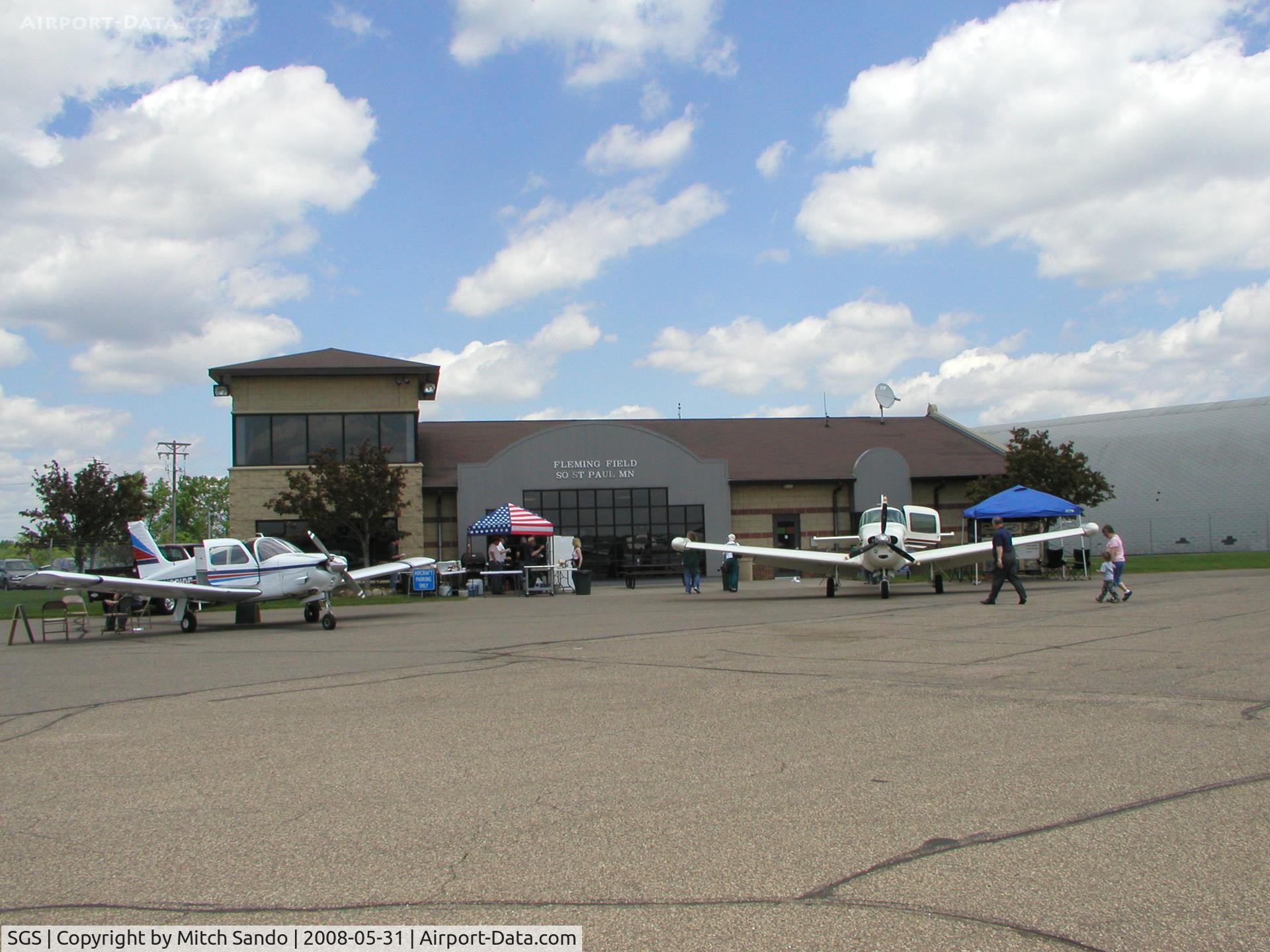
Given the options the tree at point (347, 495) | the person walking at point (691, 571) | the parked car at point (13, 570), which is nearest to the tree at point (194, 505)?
the parked car at point (13, 570)

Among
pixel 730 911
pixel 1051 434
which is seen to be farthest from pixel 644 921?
pixel 1051 434

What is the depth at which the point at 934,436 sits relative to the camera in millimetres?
46875

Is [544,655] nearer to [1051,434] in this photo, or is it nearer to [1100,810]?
[1100,810]

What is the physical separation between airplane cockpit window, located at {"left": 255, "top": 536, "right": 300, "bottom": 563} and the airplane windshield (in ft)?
46.1

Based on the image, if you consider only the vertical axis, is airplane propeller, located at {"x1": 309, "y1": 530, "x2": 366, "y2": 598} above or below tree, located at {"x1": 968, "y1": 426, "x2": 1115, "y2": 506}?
below

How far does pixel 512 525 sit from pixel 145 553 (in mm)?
11057

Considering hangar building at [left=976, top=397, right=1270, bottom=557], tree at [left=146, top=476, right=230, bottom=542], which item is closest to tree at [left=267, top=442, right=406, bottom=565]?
hangar building at [left=976, top=397, right=1270, bottom=557]

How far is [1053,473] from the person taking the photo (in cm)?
3791

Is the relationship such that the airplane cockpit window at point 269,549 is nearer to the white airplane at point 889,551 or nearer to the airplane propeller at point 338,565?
the airplane propeller at point 338,565

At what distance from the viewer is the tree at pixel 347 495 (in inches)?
1281

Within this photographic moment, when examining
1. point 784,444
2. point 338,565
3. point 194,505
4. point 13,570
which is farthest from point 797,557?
Answer: point 194,505

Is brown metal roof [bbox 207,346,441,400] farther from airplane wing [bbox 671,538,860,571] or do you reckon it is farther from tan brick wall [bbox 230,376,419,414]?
airplane wing [bbox 671,538,860,571]

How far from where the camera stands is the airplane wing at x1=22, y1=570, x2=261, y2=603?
19516 mm

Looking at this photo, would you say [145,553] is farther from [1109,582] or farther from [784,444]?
[784,444]
